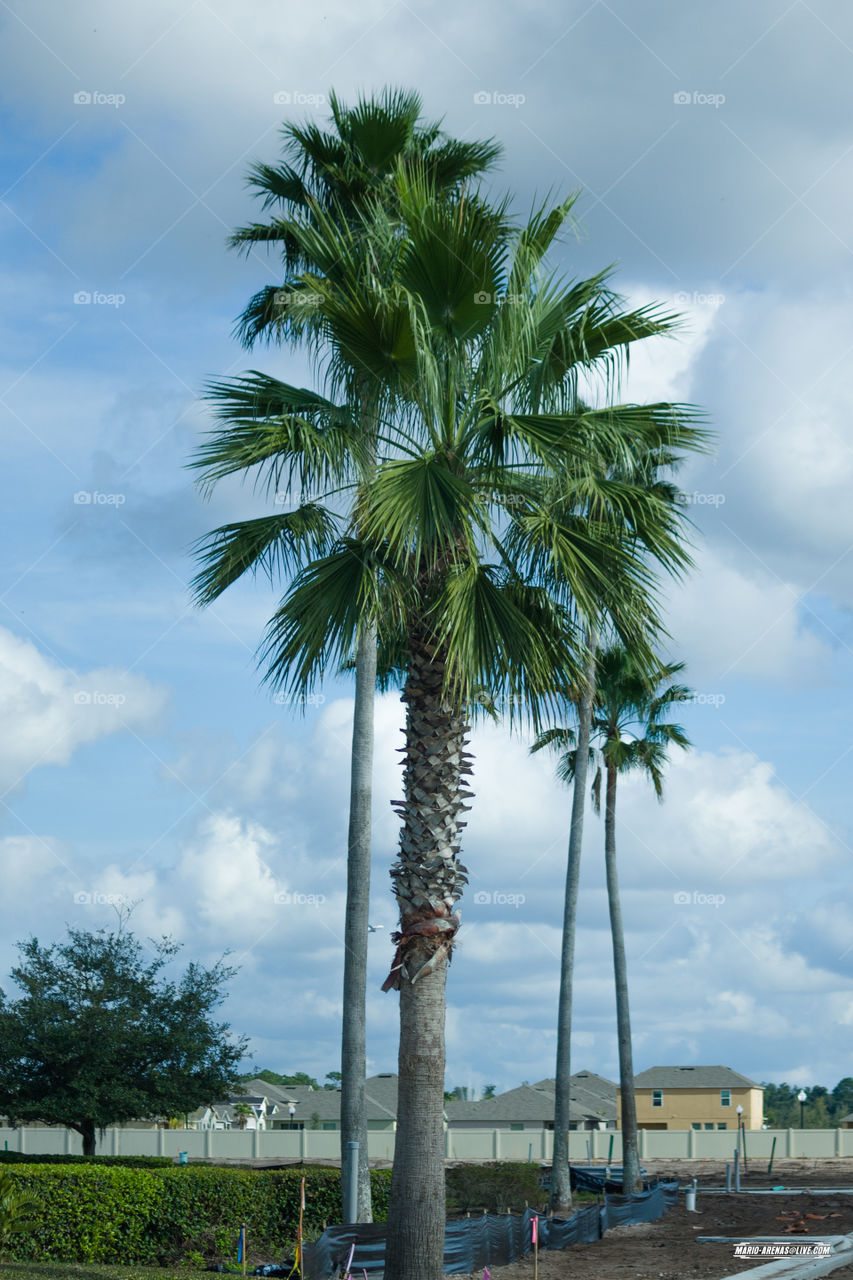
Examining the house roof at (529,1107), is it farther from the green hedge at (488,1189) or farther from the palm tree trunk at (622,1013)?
the green hedge at (488,1189)

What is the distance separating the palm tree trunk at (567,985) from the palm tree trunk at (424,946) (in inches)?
687

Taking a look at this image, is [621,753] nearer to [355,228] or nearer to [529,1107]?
[355,228]

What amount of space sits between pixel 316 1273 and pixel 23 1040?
50.3 ft

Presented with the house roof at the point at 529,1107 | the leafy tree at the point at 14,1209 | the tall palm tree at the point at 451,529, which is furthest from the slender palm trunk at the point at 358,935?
the house roof at the point at 529,1107

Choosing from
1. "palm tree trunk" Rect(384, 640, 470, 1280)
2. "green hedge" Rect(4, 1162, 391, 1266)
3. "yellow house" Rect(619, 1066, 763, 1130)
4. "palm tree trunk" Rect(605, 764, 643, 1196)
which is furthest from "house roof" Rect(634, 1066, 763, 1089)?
"palm tree trunk" Rect(384, 640, 470, 1280)

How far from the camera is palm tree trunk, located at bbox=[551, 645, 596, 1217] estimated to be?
91.9 ft

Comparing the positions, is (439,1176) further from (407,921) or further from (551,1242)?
(551,1242)

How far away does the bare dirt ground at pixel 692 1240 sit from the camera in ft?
53.2

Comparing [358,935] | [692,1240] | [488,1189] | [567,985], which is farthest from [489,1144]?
[358,935]

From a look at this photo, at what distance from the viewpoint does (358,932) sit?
18906 mm

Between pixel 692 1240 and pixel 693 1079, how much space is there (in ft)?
192

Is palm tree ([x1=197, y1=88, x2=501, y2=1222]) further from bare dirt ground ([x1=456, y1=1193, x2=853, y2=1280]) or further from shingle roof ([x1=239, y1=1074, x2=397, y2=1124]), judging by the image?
shingle roof ([x1=239, y1=1074, x2=397, y2=1124])

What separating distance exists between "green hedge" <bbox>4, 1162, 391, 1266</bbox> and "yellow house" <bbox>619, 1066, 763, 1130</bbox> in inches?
2316

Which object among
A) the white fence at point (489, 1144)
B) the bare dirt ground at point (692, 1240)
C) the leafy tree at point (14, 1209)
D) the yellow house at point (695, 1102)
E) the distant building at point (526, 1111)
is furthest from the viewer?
the yellow house at point (695, 1102)
